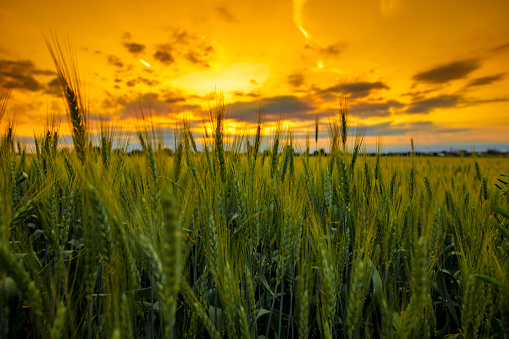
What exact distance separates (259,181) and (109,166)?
1.10 metres

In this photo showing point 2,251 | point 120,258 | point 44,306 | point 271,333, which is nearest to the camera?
point 2,251

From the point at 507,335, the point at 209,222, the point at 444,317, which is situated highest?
the point at 209,222

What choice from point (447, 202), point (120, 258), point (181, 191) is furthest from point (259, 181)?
point (447, 202)

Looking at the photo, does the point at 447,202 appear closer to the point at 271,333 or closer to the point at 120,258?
the point at 271,333

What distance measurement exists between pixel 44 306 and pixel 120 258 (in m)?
0.45

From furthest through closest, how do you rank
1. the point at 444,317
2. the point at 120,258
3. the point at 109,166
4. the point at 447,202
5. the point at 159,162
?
1. the point at 447,202
2. the point at 444,317
3. the point at 109,166
4. the point at 159,162
5. the point at 120,258

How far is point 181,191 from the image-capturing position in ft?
6.23

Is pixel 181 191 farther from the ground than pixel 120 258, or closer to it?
farther from the ground

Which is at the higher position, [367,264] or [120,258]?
[120,258]

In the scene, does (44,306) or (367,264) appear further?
(367,264)

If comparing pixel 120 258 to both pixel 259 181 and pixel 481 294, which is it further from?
pixel 481 294

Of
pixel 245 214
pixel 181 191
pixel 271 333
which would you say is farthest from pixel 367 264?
pixel 181 191

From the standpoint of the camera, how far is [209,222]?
1.13 meters

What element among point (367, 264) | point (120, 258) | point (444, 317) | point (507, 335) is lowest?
point (444, 317)
